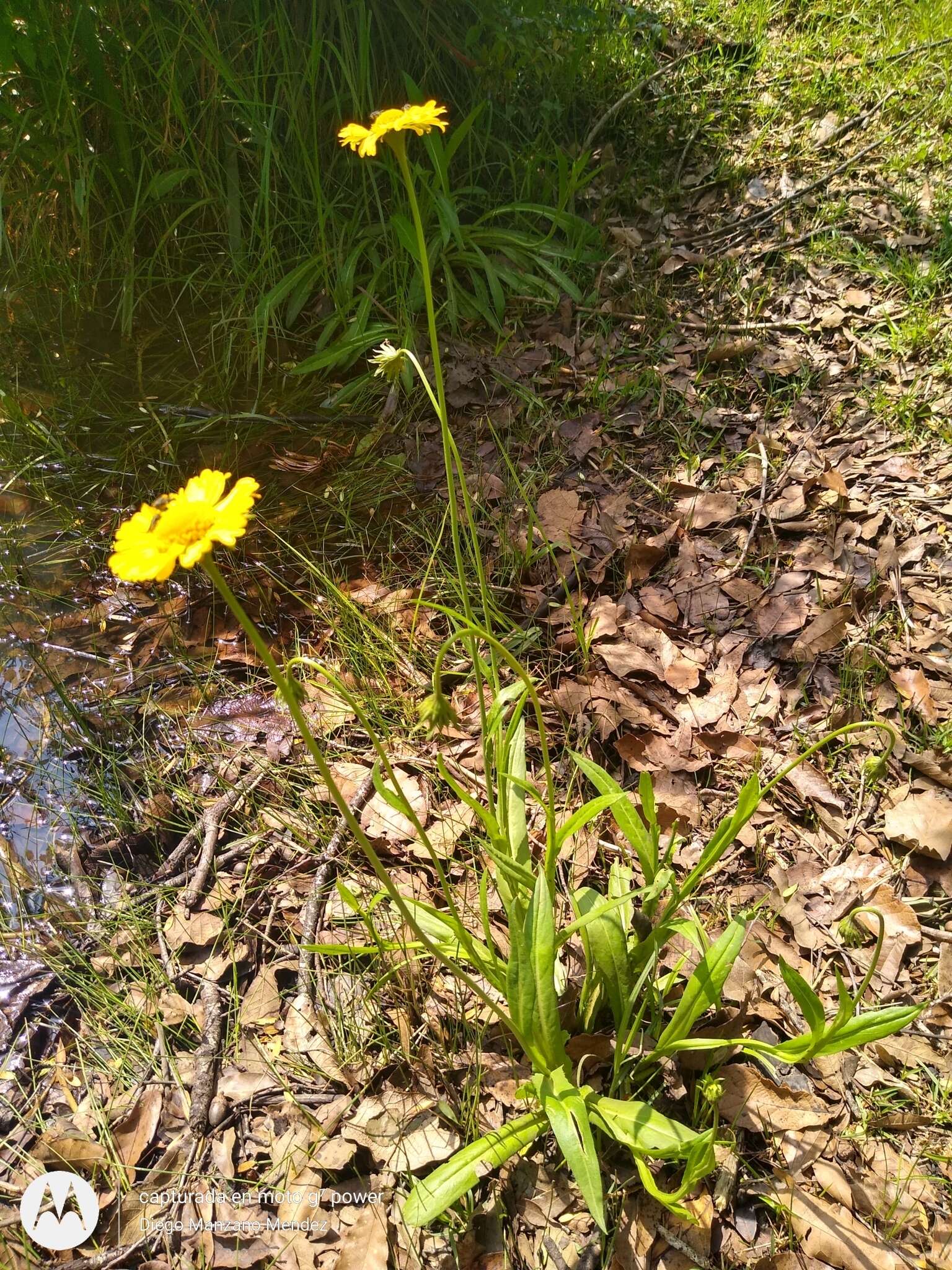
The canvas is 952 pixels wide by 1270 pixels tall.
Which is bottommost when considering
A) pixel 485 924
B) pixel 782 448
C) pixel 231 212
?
pixel 485 924

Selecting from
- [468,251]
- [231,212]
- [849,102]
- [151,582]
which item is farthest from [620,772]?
[849,102]

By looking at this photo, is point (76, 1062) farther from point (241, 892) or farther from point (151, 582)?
point (151, 582)

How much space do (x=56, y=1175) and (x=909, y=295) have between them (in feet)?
10.2

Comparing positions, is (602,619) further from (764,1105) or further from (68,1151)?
(68,1151)

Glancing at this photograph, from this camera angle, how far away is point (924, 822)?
5.49 feet

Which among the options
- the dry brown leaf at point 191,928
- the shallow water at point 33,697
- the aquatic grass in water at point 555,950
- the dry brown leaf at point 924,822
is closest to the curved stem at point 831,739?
the aquatic grass in water at point 555,950

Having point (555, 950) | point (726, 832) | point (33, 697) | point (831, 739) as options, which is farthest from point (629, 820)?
point (33, 697)

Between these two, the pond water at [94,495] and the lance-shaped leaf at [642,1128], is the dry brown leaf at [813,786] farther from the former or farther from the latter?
the pond water at [94,495]

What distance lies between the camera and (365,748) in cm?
192

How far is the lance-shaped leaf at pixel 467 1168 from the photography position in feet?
3.76

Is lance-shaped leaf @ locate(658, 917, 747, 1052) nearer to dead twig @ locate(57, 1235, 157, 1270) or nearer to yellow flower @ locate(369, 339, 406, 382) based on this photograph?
dead twig @ locate(57, 1235, 157, 1270)

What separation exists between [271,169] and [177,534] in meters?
2.36

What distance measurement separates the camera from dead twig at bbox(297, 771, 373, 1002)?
155 cm

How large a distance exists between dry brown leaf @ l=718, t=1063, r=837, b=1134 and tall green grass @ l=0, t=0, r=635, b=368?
2.20 meters
